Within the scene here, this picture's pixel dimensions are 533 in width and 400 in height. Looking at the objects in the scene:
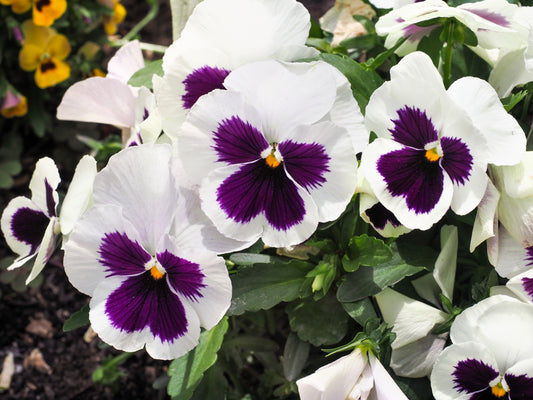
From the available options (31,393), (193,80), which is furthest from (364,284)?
(31,393)

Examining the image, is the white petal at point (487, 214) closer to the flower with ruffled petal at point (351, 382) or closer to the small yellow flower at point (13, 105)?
the flower with ruffled petal at point (351, 382)

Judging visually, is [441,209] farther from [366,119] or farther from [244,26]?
[244,26]

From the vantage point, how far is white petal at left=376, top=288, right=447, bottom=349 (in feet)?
3.24

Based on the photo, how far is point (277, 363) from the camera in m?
1.38

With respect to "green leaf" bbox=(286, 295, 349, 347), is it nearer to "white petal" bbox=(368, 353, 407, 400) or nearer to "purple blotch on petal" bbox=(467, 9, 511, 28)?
"white petal" bbox=(368, 353, 407, 400)

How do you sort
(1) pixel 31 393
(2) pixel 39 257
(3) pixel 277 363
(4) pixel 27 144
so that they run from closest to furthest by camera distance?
(2) pixel 39 257
(3) pixel 277 363
(1) pixel 31 393
(4) pixel 27 144

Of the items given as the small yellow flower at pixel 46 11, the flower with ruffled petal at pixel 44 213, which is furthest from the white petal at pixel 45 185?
the small yellow flower at pixel 46 11

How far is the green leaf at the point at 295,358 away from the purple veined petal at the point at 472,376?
0.31 meters

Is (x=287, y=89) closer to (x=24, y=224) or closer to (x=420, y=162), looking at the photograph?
(x=420, y=162)

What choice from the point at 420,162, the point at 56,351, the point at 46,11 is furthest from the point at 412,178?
the point at 46,11

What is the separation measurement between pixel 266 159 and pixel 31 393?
1.18 meters

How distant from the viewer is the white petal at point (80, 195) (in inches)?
37.8

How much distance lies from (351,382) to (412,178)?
28 cm

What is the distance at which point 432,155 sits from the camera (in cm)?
91
